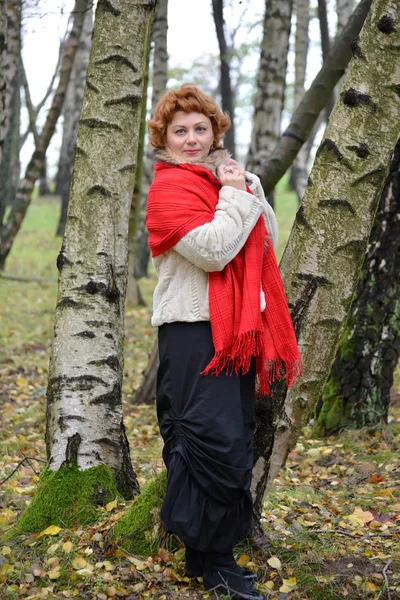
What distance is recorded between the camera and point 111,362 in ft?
12.2

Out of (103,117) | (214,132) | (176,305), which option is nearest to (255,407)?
(176,305)

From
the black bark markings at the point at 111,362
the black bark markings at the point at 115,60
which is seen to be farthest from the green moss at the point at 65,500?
the black bark markings at the point at 115,60

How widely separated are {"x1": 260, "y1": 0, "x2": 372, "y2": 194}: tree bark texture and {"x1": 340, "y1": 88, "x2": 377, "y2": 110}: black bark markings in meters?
3.07

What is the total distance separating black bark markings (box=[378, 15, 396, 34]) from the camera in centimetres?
289

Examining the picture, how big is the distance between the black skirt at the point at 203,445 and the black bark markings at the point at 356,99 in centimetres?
118

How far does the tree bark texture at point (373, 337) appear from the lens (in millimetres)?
5406

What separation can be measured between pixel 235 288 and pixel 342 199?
24.7 inches

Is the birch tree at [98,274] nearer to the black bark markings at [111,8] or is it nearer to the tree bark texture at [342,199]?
the black bark markings at [111,8]

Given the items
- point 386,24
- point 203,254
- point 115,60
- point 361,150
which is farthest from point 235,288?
point 115,60

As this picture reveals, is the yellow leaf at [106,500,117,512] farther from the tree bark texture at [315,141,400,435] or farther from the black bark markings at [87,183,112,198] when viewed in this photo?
the tree bark texture at [315,141,400,435]

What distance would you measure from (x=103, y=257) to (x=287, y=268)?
1.11 meters

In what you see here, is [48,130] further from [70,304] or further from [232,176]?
[232,176]

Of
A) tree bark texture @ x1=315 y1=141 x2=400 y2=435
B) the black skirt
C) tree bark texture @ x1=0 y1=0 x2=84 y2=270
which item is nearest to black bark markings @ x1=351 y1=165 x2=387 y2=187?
the black skirt

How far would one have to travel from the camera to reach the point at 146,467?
5.15 m
